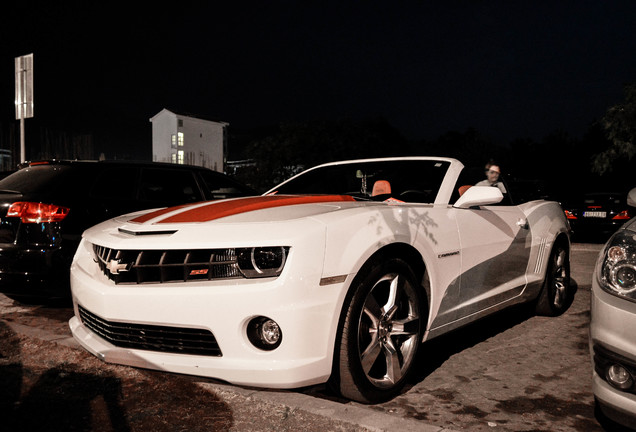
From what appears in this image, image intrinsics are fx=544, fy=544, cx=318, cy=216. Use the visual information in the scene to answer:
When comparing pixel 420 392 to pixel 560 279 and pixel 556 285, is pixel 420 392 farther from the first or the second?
pixel 560 279

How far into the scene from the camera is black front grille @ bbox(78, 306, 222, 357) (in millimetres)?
2639

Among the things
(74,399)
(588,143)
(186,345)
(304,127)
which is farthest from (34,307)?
(588,143)

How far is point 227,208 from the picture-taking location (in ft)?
10.6

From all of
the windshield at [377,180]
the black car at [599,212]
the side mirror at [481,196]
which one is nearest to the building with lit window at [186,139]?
the black car at [599,212]

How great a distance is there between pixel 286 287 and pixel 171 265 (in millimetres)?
628

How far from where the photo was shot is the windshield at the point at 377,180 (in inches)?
155

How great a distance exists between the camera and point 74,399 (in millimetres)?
3043

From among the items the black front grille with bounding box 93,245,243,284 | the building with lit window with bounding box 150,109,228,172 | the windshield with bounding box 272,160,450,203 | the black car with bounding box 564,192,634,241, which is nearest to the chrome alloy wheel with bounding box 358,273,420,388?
the black front grille with bounding box 93,245,243,284

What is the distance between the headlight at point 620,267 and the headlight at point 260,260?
1.45 metres

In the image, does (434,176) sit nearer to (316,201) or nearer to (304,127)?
(316,201)

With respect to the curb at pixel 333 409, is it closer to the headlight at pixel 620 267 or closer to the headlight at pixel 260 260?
the headlight at pixel 260 260

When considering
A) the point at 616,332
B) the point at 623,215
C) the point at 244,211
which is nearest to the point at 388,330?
the point at 244,211

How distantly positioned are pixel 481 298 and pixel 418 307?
78cm

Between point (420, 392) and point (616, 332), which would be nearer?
point (616, 332)
